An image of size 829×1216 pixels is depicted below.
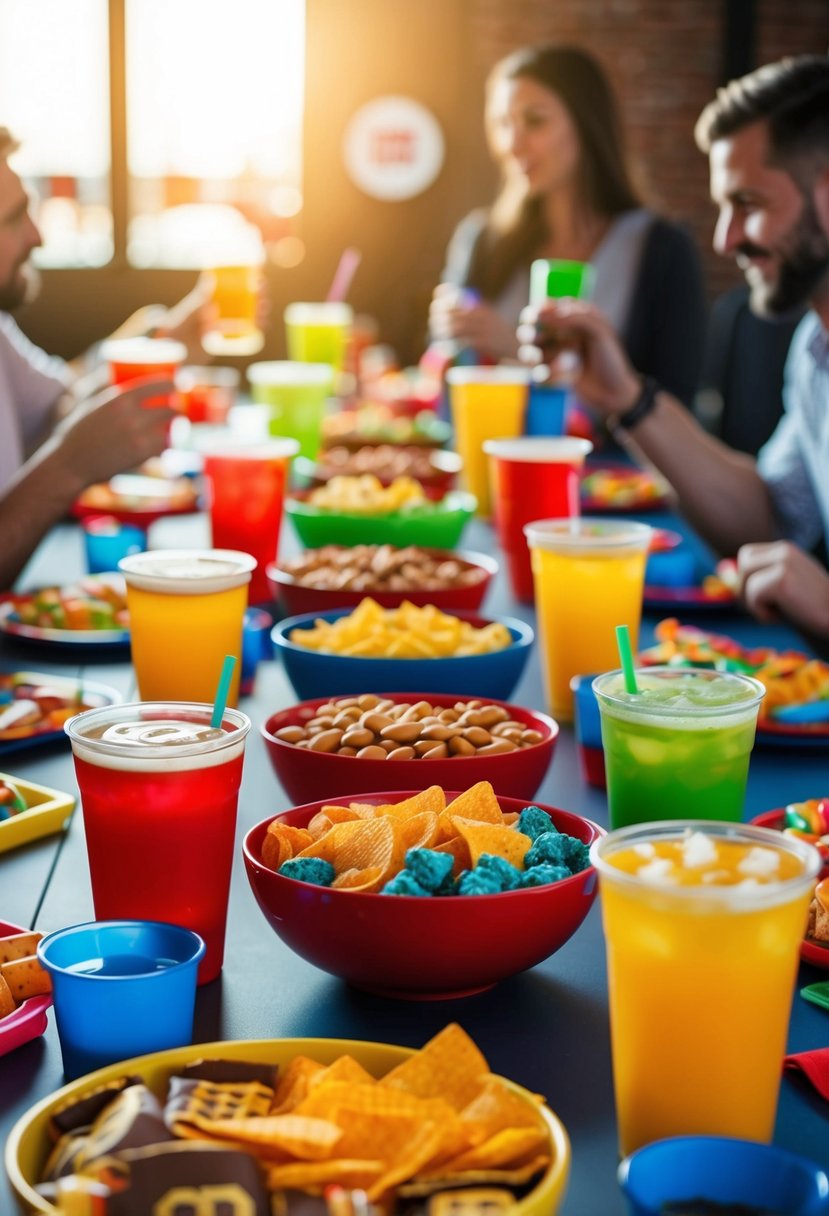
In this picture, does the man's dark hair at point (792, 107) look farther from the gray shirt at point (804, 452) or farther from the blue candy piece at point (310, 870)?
the blue candy piece at point (310, 870)

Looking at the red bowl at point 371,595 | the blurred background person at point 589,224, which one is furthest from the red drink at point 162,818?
the blurred background person at point 589,224

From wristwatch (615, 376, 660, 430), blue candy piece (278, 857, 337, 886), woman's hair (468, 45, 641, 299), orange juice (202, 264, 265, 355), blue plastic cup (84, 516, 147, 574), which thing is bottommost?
blue plastic cup (84, 516, 147, 574)

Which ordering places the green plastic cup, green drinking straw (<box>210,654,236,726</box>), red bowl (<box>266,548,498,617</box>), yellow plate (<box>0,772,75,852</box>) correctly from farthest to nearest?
the green plastic cup → red bowl (<box>266,548,498,617</box>) → yellow plate (<box>0,772,75,852</box>) → green drinking straw (<box>210,654,236,726</box>)

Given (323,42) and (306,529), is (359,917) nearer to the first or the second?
(306,529)

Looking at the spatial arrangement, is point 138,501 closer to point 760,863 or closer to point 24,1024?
point 24,1024

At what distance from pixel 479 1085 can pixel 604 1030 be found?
220mm

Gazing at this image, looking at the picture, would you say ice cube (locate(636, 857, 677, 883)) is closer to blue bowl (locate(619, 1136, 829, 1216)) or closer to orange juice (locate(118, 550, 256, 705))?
blue bowl (locate(619, 1136, 829, 1216))

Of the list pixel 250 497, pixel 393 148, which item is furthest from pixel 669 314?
pixel 393 148

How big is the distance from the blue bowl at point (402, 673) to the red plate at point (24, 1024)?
65 cm

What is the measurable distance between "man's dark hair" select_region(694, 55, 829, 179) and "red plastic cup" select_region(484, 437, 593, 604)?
812mm

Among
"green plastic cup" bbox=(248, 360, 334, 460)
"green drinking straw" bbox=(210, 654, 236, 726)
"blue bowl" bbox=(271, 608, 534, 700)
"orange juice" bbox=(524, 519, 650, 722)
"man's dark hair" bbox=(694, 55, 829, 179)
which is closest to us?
"green drinking straw" bbox=(210, 654, 236, 726)

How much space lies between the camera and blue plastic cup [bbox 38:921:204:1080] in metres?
0.85

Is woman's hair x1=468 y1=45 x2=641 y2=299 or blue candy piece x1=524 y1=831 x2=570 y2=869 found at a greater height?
woman's hair x1=468 y1=45 x2=641 y2=299

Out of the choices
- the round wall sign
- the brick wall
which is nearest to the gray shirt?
the brick wall
